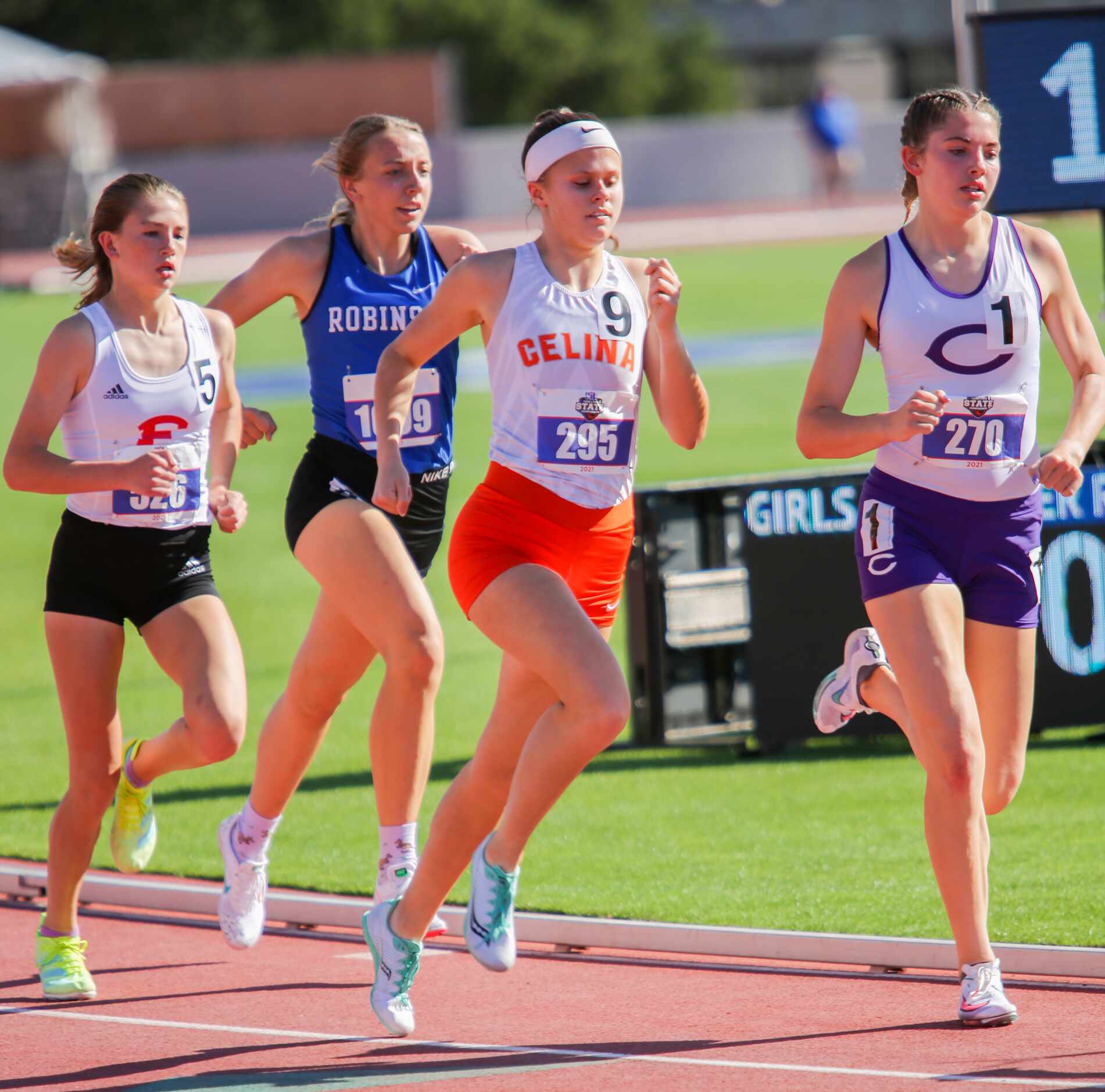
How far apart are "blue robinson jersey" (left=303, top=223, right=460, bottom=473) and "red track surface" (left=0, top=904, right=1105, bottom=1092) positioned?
159 cm

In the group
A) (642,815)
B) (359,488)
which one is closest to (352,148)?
(359,488)

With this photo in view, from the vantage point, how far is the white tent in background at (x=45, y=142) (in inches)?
1735

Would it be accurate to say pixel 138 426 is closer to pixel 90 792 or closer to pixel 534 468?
pixel 90 792

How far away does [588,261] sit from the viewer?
5.34 meters

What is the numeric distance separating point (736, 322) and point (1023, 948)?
23.0 meters

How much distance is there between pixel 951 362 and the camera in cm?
509

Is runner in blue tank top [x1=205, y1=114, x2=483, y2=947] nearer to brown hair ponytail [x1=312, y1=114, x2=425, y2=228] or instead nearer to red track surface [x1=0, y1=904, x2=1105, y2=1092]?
brown hair ponytail [x1=312, y1=114, x2=425, y2=228]

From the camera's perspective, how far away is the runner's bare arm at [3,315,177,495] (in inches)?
213

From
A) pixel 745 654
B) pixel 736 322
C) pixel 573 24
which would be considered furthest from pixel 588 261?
pixel 573 24

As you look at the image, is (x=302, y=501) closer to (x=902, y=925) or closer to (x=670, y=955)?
(x=670, y=955)

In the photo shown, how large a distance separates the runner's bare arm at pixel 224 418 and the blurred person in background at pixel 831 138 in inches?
1450

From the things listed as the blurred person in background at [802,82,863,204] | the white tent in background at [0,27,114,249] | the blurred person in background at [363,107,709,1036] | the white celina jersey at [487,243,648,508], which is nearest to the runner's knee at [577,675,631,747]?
the blurred person in background at [363,107,709,1036]

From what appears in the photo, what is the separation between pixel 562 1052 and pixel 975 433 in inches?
73.7

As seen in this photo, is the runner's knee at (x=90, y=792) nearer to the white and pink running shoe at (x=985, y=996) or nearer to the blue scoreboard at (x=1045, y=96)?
the white and pink running shoe at (x=985, y=996)
